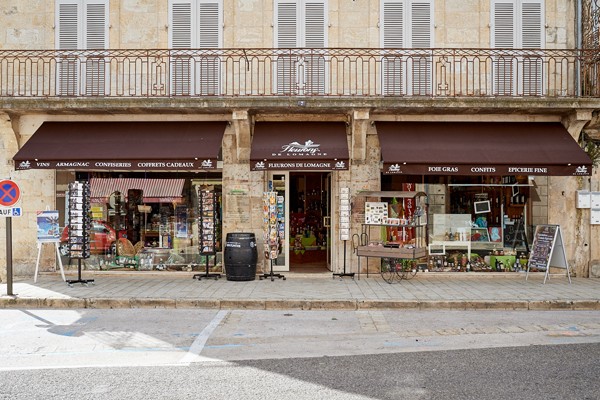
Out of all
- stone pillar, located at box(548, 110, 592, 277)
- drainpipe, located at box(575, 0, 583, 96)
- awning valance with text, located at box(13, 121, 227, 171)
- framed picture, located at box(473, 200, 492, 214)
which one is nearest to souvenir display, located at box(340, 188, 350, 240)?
awning valance with text, located at box(13, 121, 227, 171)

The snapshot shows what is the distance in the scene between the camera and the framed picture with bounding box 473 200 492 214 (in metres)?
13.6

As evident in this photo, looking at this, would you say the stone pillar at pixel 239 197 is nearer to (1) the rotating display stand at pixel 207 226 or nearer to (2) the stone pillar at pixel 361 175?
(1) the rotating display stand at pixel 207 226

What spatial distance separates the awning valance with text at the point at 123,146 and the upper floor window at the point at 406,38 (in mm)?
4120

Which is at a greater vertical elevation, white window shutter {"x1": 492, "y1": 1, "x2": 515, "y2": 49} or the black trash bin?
white window shutter {"x1": 492, "y1": 1, "x2": 515, "y2": 49}

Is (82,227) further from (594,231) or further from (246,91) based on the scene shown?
(594,231)

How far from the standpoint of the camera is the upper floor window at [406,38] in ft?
43.5

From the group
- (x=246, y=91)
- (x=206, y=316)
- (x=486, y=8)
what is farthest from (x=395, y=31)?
(x=206, y=316)

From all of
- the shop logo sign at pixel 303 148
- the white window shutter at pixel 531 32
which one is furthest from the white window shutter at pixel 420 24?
the shop logo sign at pixel 303 148

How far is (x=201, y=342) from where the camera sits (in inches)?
291

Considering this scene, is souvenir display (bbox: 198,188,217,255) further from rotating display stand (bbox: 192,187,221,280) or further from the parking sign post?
the parking sign post

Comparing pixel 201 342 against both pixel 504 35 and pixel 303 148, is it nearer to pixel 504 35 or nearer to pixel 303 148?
pixel 303 148

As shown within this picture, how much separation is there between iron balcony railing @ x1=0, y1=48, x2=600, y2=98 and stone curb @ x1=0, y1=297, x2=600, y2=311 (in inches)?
201

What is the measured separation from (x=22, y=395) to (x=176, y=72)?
932 centimetres

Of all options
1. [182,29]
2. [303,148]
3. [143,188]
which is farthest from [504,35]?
[143,188]
